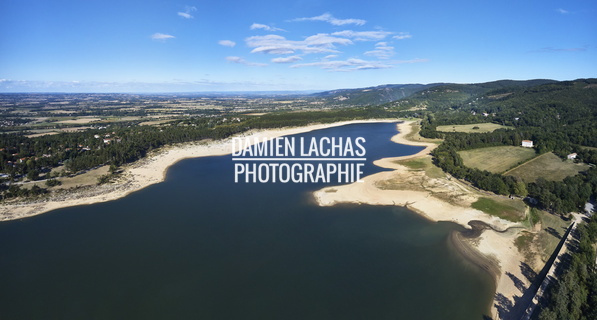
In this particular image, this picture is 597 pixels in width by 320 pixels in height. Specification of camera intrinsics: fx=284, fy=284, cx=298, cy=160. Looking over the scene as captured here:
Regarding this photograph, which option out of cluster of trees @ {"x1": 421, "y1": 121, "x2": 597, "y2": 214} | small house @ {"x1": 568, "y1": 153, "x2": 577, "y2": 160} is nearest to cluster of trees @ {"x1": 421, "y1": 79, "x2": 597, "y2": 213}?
cluster of trees @ {"x1": 421, "y1": 121, "x2": 597, "y2": 214}

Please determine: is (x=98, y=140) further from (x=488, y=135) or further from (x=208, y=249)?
(x=488, y=135)

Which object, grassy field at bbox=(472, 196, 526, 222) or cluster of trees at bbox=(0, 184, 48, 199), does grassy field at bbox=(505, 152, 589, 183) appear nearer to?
grassy field at bbox=(472, 196, 526, 222)

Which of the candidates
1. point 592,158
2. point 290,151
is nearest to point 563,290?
point 592,158

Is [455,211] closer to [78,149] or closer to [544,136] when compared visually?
[544,136]

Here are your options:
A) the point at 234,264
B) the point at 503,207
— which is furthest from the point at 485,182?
the point at 234,264

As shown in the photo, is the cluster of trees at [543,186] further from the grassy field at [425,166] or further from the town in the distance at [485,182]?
the grassy field at [425,166]

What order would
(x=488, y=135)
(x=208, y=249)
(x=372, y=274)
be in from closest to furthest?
(x=372, y=274) → (x=208, y=249) → (x=488, y=135)
